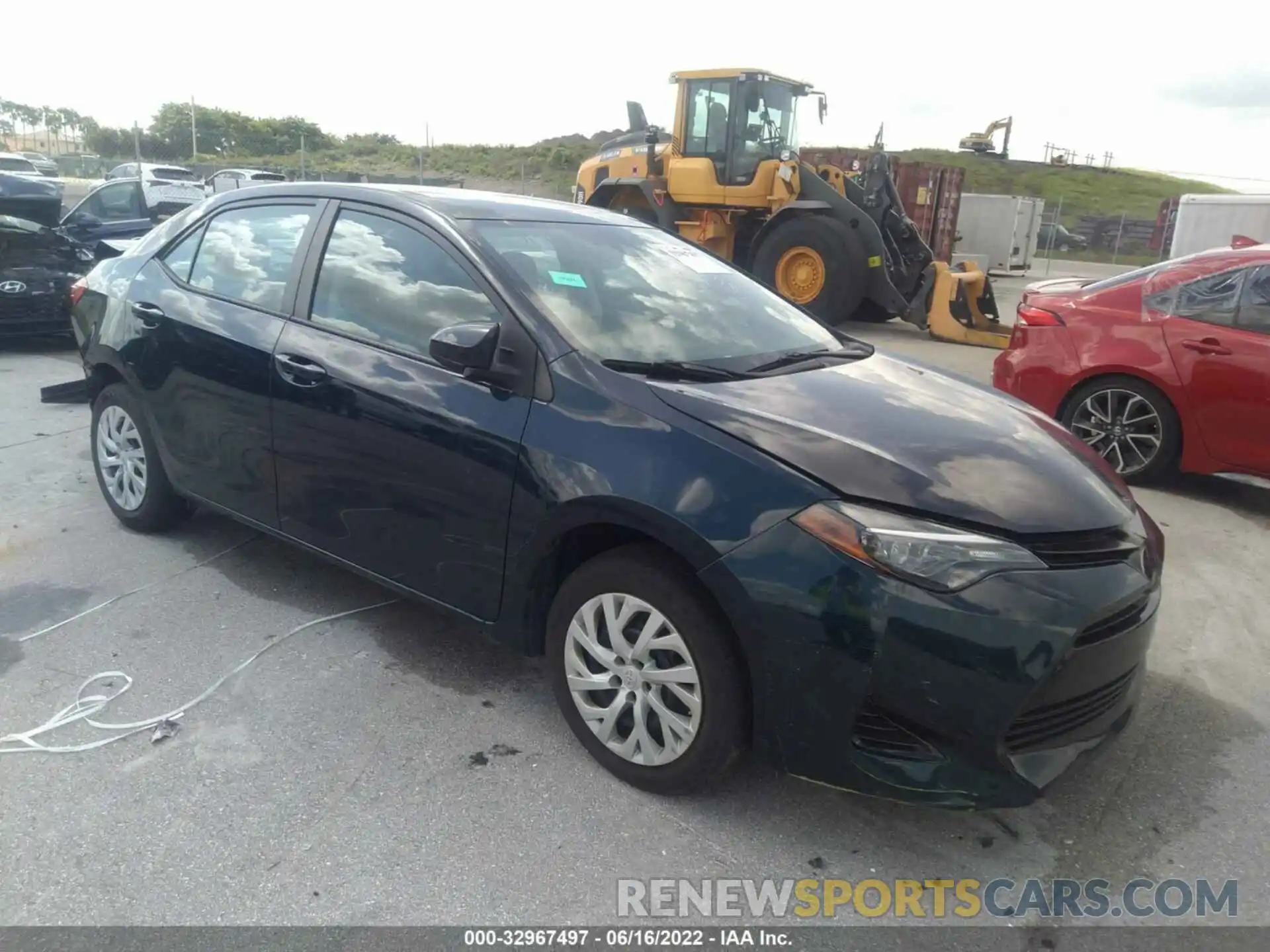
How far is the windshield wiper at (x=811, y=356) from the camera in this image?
3.23 meters

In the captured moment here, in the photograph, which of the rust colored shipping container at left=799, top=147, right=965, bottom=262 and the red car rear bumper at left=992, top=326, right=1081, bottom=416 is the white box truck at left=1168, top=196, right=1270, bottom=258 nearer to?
the rust colored shipping container at left=799, top=147, right=965, bottom=262

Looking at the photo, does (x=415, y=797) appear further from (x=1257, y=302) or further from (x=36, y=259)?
(x=36, y=259)

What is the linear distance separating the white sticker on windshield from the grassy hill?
2159 inches

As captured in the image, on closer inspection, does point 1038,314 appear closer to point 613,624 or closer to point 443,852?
point 613,624

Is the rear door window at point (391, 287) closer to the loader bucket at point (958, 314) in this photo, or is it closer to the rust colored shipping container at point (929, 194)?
the loader bucket at point (958, 314)

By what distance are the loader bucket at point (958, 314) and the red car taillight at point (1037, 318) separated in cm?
538

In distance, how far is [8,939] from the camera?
2219 millimetres

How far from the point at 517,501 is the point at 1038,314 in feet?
15.0

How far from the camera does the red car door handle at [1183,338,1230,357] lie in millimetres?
5387

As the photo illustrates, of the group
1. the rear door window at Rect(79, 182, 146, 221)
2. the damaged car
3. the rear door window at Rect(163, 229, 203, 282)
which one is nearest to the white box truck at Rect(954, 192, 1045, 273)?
the rear door window at Rect(79, 182, 146, 221)

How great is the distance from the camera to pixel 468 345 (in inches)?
114

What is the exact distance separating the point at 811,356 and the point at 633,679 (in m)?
1.41

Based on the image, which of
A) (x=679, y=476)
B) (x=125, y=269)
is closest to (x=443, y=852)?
(x=679, y=476)

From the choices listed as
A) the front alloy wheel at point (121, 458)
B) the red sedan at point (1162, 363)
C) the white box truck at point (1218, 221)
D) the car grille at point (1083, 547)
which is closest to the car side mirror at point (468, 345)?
the car grille at point (1083, 547)
